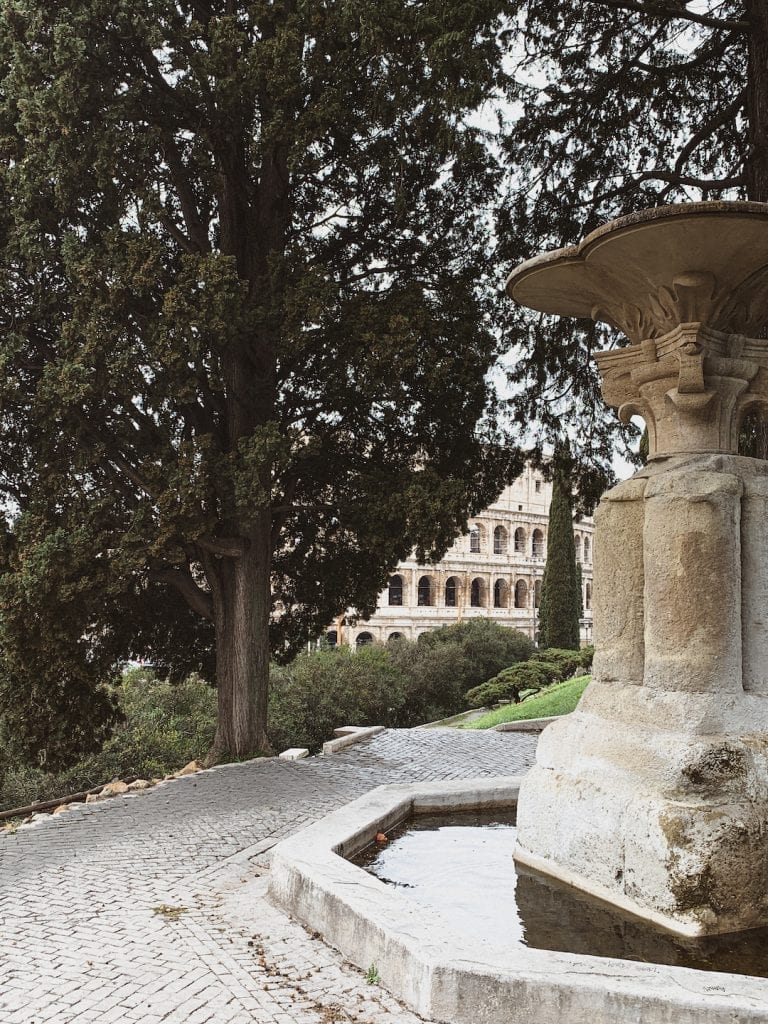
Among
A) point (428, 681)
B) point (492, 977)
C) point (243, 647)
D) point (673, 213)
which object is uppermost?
point (673, 213)

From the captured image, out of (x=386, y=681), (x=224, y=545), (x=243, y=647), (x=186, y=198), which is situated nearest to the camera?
(x=224, y=545)

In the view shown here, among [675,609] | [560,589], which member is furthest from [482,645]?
[675,609]

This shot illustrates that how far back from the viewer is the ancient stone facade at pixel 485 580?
46188 mm

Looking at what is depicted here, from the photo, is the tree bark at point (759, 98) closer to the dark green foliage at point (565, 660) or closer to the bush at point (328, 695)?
the bush at point (328, 695)

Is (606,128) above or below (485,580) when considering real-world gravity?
above

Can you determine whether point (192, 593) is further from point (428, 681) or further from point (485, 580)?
point (485, 580)

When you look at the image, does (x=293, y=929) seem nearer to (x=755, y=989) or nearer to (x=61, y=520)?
(x=755, y=989)

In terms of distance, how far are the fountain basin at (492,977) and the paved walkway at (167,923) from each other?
0.13 metres

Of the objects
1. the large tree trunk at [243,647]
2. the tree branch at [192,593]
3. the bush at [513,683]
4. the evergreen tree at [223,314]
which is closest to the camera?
the evergreen tree at [223,314]

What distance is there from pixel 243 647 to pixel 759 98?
330 inches

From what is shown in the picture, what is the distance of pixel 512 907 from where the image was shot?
171 inches

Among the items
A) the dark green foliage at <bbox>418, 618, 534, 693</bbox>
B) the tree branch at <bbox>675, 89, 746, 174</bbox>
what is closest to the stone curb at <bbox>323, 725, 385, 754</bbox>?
the tree branch at <bbox>675, 89, 746, 174</bbox>

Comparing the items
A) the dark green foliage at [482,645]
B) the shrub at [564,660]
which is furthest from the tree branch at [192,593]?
the dark green foliage at [482,645]

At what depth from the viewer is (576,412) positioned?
12.5 m
